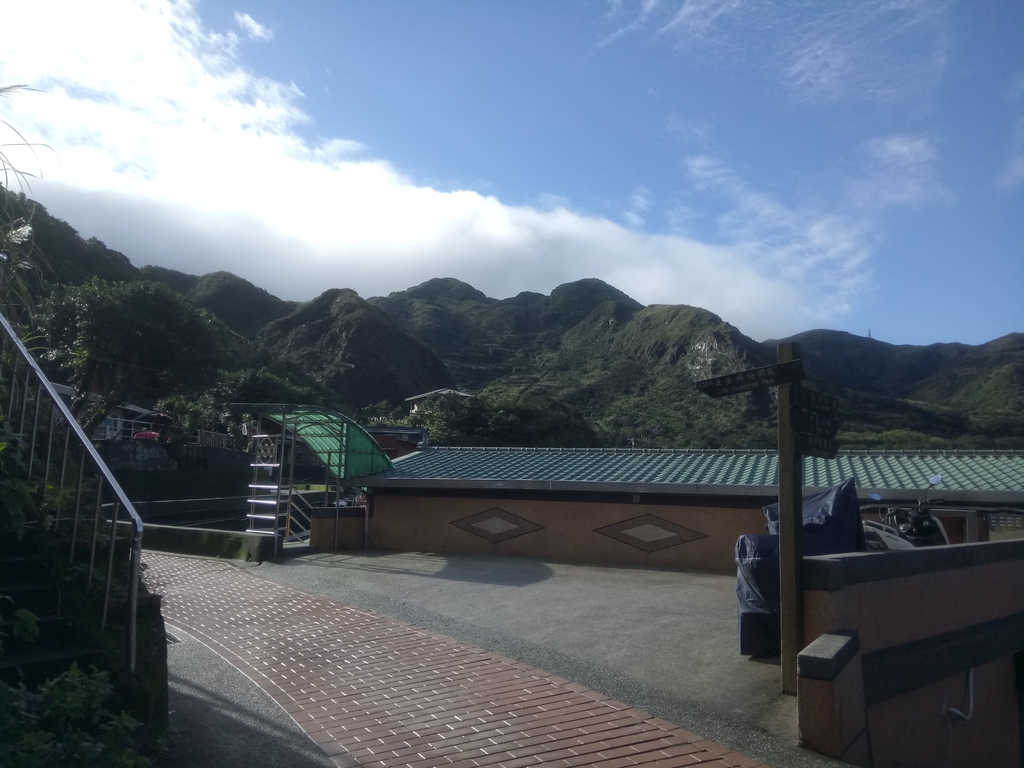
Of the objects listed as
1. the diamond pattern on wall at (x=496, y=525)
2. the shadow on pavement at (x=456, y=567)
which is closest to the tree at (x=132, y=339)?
the shadow on pavement at (x=456, y=567)

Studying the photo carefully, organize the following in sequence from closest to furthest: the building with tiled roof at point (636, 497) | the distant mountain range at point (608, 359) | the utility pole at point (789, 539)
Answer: the utility pole at point (789, 539) → the building with tiled roof at point (636, 497) → the distant mountain range at point (608, 359)

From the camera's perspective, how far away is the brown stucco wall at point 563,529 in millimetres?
14102

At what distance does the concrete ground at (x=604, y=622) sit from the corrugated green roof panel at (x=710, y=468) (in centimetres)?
164

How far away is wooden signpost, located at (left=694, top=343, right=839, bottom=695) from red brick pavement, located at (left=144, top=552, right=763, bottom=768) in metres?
1.38

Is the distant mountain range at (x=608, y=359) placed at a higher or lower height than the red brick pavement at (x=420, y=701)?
higher

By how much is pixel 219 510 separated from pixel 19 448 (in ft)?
78.6

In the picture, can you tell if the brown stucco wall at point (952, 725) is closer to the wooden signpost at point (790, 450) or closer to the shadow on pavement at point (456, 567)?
the wooden signpost at point (790, 450)

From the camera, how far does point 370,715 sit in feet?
20.2

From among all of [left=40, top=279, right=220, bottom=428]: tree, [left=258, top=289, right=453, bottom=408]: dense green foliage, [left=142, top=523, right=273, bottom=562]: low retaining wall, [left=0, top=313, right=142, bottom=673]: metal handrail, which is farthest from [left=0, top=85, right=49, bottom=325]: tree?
[left=258, top=289, right=453, bottom=408]: dense green foliage

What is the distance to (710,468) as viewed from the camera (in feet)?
50.2

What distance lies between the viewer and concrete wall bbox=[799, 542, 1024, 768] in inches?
→ 247

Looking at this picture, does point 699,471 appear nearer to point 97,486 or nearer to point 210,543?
point 210,543

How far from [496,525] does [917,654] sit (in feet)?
29.5

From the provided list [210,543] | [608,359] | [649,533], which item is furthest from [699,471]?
[608,359]
